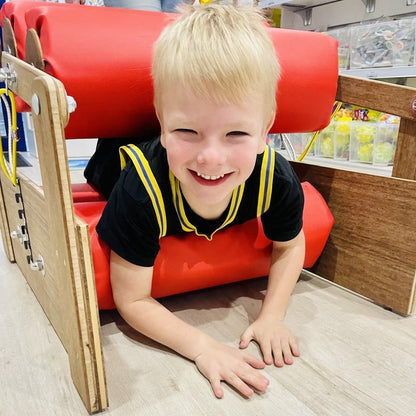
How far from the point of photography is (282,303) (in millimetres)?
634

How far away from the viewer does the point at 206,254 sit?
64cm

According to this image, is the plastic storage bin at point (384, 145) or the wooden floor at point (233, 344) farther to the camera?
the plastic storage bin at point (384, 145)

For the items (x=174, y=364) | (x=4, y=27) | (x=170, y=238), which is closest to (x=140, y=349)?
(x=174, y=364)

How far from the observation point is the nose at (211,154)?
1.47 ft

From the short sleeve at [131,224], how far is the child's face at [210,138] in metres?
0.08

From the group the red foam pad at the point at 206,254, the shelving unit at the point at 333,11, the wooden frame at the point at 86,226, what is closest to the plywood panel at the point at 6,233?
the wooden frame at the point at 86,226

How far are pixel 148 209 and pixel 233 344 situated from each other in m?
0.23

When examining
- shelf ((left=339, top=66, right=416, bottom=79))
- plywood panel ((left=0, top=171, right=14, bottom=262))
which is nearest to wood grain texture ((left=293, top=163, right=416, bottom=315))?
plywood panel ((left=0, top=171, right=14, bottom=262))

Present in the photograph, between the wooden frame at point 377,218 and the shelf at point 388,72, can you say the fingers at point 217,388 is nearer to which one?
the wooden frame at point 377,218

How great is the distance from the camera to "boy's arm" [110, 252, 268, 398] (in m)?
0.49

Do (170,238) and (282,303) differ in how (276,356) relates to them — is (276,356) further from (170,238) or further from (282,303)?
(170,238)

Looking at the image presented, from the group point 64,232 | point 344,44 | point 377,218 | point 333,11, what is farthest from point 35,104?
point 333,11

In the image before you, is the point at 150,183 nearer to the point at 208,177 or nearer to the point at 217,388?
the point at 208,177

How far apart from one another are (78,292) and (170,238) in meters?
0.24
